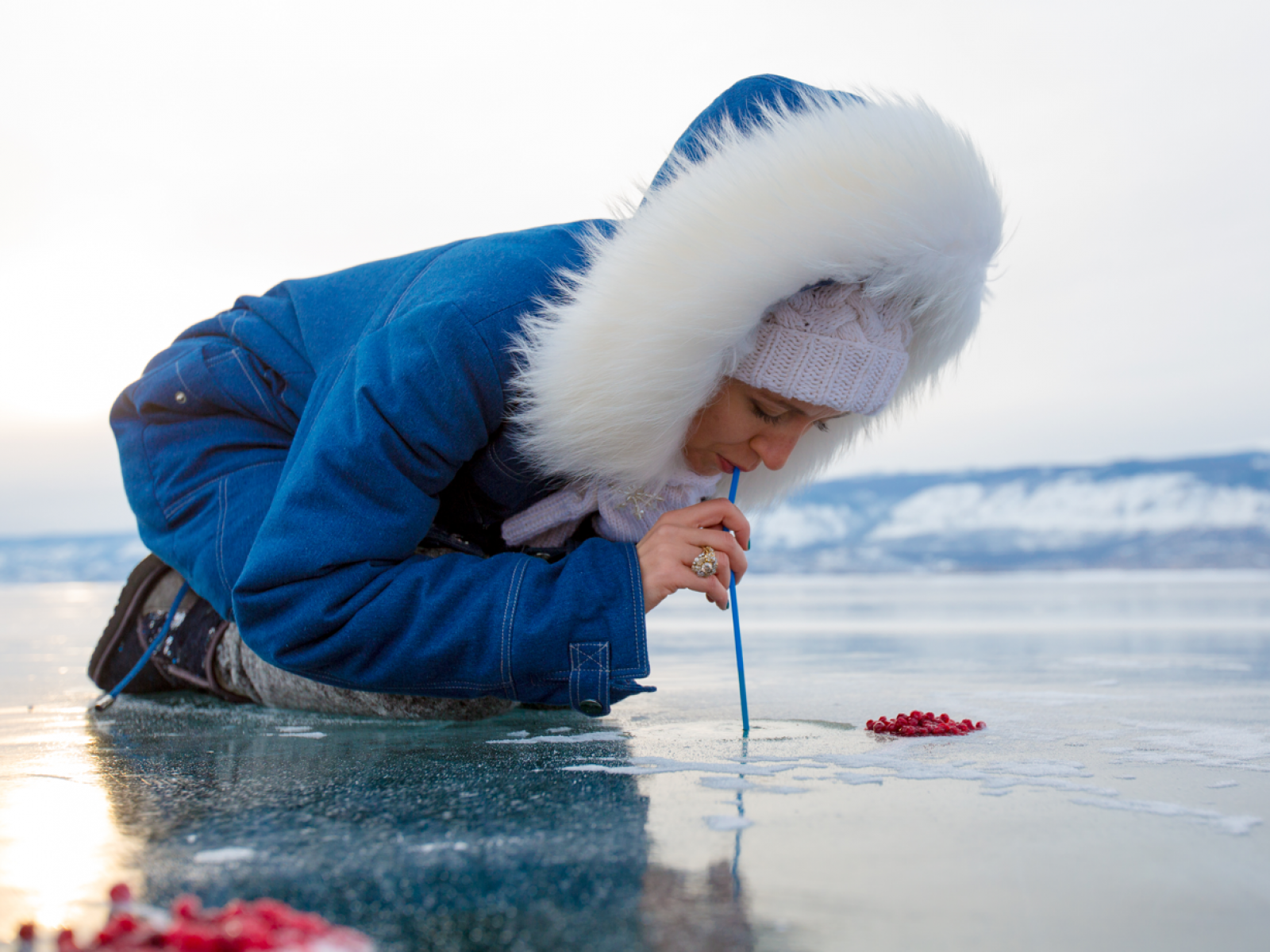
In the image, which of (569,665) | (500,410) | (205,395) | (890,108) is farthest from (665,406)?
(205,395)

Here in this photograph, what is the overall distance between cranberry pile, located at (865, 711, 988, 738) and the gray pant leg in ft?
2.16

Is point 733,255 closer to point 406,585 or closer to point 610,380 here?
point 610,380

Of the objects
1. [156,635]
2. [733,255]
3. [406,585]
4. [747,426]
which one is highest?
[733,255]

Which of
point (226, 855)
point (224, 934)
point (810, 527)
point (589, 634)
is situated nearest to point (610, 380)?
point (589, 634)

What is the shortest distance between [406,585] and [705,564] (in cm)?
40

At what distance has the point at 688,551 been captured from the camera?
4.29 feet

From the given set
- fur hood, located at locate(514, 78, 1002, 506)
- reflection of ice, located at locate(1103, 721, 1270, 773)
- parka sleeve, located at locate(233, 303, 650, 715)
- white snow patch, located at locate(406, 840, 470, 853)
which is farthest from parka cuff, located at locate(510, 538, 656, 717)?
reflection of ice, located at locate(1103, 721, 1270, 773)

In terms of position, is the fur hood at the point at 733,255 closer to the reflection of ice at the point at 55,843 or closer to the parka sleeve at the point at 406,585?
the parka sleeve at the point at 406,585

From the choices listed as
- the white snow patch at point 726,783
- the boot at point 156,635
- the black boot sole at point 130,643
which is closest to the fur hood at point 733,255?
the white snow patch at point 726,783

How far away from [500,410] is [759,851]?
2.58 feet

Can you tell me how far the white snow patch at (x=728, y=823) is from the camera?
33.1 inches

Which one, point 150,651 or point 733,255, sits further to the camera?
point 150,651

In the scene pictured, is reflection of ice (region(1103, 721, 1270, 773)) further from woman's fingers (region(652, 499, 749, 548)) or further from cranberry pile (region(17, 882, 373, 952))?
cranberry pile (region(17, 882, 373, 952))

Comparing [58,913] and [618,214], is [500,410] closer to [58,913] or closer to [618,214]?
[618,214]
